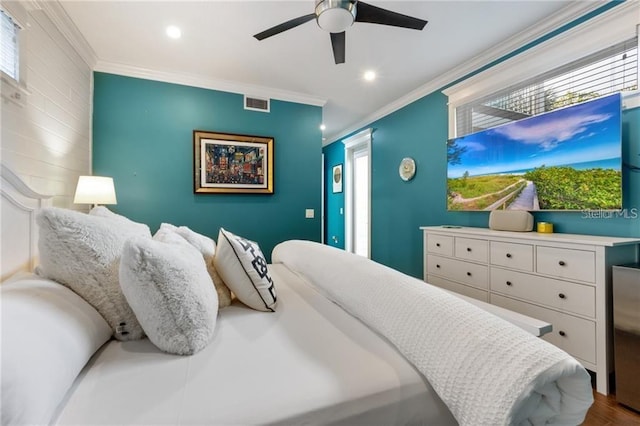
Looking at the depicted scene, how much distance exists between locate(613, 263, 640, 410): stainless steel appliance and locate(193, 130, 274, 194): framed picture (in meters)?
3.11

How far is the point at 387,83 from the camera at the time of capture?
10.9ft

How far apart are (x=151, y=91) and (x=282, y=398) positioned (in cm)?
346

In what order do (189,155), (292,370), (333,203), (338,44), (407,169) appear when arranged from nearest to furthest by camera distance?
(292,370)
(338,44)
(189,155)
(407,169)
(333,203)

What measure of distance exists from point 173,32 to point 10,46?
3.51 ft

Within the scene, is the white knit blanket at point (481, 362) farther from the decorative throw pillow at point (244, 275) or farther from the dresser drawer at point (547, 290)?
the dresser drawer at point (547, 290)

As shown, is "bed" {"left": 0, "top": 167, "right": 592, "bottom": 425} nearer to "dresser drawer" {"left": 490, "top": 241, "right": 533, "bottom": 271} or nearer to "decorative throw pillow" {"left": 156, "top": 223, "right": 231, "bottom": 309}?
"decorative throw pillow" {"left": 156, "top": 223, "right": 231, "bottom": 309}

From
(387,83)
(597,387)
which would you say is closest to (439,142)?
(387,83)

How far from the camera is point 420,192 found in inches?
140

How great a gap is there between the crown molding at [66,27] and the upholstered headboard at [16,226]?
1441 mm

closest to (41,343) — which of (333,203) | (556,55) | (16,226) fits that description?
(16,226)

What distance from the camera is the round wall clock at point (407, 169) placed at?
3652mm

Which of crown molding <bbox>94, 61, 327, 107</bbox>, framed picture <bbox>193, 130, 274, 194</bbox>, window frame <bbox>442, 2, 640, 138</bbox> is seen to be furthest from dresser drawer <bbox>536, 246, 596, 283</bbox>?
crown molding <bbox>94, 61, 327, 107</bbox>

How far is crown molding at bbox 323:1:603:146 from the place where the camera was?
6.72 ft

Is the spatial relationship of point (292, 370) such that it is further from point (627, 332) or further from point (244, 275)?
point (627, 332)
